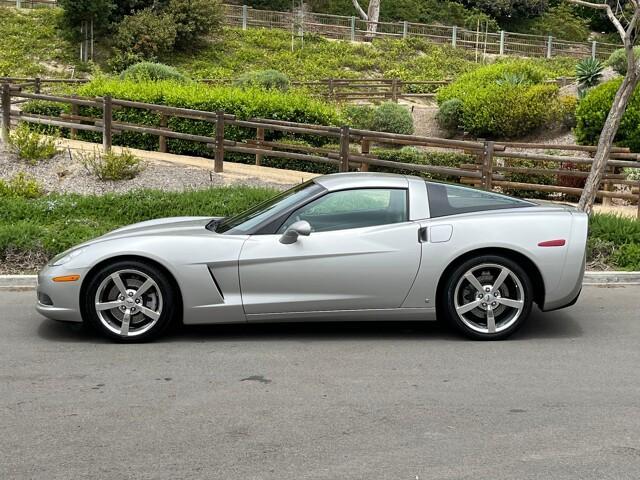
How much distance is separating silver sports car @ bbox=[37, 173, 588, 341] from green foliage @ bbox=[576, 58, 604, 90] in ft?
74.3

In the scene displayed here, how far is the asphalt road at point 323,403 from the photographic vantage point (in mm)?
4902

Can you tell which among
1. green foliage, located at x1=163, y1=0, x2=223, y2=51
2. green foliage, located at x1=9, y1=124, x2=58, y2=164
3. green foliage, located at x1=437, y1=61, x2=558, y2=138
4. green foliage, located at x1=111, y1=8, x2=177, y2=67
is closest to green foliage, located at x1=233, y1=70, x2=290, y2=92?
green foliage, located at x1=437, y1=61, x2=558, y2=138

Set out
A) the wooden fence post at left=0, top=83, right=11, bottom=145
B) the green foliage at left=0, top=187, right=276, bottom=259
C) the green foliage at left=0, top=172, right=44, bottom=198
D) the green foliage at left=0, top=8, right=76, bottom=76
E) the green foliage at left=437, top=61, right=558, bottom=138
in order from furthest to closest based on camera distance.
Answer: the green foliage at left=0, top=8, right=76, bottom=76 < the green foliage at left=437, top=61, right=558, bottom=138 < the wooden fence post at left=0, top=83, right=11, bottom=145 < the green foliage at left=0, top=172, right=44, bottom=198 < the green foliage at left=0, top=187, right=276, bottom=259

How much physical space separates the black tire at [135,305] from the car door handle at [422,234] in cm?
198

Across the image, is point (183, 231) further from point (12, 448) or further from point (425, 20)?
point (425, 20)

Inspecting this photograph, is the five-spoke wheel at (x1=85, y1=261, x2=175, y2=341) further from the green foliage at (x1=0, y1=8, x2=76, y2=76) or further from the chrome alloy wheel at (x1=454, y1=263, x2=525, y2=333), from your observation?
the green foliage at (x1=0, y1=8, x2=76, y2=76)

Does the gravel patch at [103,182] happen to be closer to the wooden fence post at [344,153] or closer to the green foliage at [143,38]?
the wooden fence post at [344,153]

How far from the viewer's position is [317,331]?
7750 millimetres

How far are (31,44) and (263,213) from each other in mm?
34109

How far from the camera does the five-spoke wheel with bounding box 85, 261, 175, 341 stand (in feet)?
23.5

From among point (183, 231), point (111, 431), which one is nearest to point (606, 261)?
point (183, 231)

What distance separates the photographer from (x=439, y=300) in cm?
735

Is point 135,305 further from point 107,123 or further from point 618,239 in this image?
point 107,123

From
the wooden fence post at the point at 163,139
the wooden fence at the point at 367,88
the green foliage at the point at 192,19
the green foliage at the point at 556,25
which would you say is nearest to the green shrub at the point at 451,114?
the wooden fence at the point at 367,88
